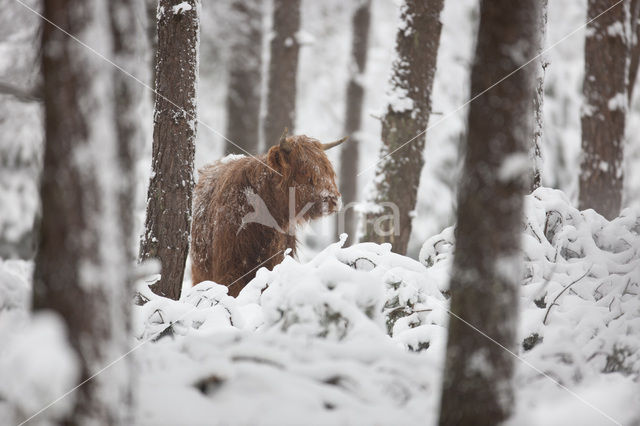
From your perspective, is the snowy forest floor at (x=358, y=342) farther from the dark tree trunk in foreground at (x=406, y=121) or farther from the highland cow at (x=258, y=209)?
the dark tree trunk in foreground at (x=406, y=121)

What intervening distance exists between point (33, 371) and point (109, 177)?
71 centimetres

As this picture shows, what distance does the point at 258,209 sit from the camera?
19.0ft

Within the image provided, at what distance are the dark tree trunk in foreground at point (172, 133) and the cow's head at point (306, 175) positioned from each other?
1.17 meters

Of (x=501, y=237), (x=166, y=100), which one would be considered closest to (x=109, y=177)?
(x=501, y=237)

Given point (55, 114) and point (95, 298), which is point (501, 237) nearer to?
point (95, 298)

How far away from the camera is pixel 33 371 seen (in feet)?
5.94

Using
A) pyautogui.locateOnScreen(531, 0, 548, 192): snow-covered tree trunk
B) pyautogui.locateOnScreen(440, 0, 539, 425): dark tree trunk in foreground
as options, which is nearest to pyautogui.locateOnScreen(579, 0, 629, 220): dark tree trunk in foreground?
pyautogui.locateOnScreen(531, 0, 548, 192): snow-covered tree trunk

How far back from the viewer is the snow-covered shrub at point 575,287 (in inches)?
131

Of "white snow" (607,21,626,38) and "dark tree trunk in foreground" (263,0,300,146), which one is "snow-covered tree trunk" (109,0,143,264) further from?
"dark tree trunk in foreground" (263,0,300,146)

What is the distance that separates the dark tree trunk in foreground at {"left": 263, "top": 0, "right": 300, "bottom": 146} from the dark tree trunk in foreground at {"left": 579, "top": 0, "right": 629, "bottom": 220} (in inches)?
190

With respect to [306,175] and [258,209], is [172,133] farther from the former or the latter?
[306,175]

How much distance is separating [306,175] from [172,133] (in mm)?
1597

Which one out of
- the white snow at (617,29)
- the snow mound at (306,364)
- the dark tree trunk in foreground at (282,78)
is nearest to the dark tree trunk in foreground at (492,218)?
the snow mound at (306,364)

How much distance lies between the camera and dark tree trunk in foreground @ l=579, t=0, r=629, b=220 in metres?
7.50
